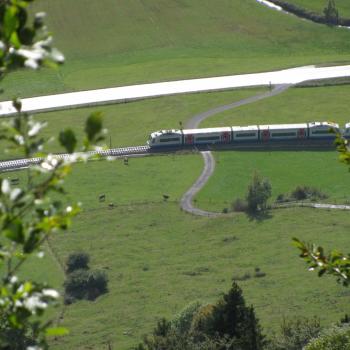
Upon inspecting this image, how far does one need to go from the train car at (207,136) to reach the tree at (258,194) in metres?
17.5

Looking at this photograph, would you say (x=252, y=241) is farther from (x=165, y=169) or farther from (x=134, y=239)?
(x=165, y=169)

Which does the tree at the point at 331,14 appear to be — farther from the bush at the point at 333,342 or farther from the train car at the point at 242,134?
the bush at the point at 333,342

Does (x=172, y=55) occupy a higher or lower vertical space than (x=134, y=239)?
higher

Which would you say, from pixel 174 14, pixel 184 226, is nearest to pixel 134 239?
pixel 184 226

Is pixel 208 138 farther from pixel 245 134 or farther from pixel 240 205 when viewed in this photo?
pixel 240 205

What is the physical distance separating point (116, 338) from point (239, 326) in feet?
44.5

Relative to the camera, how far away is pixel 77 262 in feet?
244

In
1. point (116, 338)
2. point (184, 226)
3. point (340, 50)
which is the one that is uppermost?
point (340, 50)

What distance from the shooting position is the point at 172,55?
14550cm

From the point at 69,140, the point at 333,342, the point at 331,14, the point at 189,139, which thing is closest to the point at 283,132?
the point at 189,139

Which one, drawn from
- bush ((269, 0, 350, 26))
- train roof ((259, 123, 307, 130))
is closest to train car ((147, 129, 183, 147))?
train roof ((259, 123, 307, 130))

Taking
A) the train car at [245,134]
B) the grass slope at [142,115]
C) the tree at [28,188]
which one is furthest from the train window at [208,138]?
the tree at [28,188]

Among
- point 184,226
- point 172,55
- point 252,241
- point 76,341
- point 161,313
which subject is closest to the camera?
point 76,341

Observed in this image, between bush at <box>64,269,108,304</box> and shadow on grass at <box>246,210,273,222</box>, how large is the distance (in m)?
16.2
